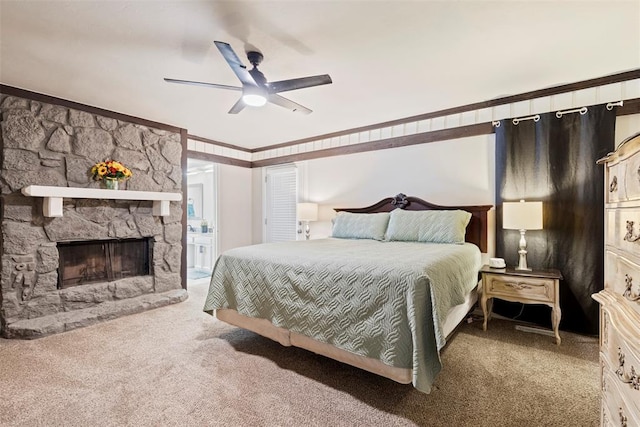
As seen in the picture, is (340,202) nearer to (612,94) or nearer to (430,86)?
(430,86)

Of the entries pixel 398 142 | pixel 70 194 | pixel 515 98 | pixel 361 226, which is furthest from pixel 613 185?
pixel 70 194

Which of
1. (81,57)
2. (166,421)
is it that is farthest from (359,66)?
(166,421)

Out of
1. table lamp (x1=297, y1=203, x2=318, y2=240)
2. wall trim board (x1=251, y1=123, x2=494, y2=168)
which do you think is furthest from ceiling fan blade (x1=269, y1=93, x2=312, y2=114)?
table lamp (x1=297, y1=203, x2=318, y2=240)

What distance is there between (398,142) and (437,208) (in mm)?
1063

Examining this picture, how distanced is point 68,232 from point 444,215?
415 centimetres

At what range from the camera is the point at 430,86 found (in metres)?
3.01

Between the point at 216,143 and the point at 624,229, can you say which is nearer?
the point at 624,229

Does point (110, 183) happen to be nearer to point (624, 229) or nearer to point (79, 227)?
point (79, 227)

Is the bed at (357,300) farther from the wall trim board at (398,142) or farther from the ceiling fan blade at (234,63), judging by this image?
the ceiling fan blade at (234,63)

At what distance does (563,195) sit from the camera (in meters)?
2.95

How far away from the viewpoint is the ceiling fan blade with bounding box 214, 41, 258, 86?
1.86 metres

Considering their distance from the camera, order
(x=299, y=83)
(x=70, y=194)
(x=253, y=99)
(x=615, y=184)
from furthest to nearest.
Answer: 1. (x=70, y=194)
2. (x=253, y=99)
3. (x=299, y=83)
4. (x=615, y=184)

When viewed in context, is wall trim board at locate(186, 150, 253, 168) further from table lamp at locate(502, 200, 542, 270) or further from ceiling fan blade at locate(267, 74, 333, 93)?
table lamp at locate(502, 200, 542, 270)

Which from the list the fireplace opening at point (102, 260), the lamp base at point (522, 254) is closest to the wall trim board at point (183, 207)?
the fireplace opening at point (102, 260)
